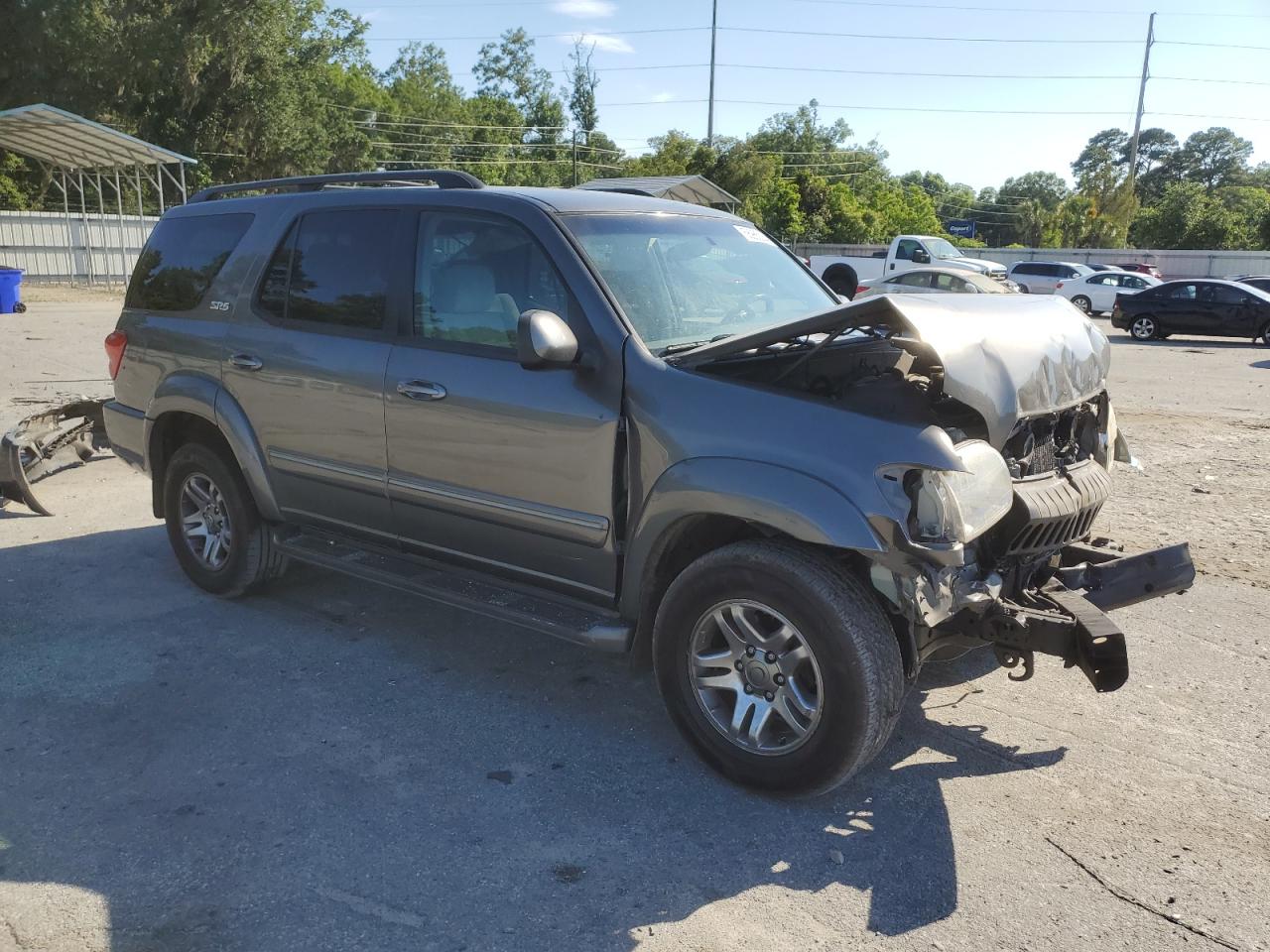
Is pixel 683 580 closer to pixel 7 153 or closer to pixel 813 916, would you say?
pixel 813 916

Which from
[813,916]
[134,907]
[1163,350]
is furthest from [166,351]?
[1163,350]

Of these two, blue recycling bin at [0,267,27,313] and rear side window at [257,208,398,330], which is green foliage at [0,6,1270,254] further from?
rear side window at [257,208,398,330]

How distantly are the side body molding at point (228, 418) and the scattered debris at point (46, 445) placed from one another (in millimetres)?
2248

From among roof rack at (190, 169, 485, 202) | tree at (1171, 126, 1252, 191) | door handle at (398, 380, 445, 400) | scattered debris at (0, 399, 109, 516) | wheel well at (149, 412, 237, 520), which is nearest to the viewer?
door handle at (398, 380, 445, 400)

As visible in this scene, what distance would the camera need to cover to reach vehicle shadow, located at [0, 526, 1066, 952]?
2.88 m

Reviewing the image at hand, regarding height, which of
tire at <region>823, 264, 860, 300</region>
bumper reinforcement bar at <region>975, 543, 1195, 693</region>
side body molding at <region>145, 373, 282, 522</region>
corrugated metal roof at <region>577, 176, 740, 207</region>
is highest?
corrugated metal roof at <region>577, 176, 740, 207</region>

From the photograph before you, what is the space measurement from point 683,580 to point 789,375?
3.04 ft

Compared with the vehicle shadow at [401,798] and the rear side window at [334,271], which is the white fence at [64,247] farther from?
the vehicle shadow at [401,798]

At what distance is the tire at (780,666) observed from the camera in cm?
316

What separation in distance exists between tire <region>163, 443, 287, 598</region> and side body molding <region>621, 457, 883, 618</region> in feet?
7.88

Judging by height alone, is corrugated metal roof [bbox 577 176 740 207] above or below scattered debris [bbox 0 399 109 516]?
above

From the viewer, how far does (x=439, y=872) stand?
3035mm

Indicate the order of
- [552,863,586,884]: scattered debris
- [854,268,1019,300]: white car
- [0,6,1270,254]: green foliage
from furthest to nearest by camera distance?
[0,6,1270,254]: green foliage, [854,268,1019,300]: white car, [552,863,586,884]: scattered debris

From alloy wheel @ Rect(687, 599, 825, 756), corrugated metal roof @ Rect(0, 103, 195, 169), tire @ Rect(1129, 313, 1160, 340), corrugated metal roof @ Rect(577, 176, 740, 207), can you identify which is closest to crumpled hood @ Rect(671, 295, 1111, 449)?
alloy wheel @ Rect(687, 599, 825, 756)
